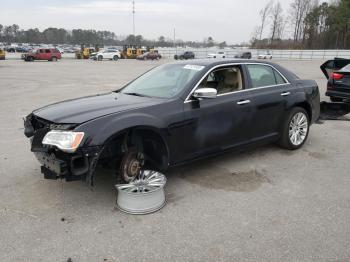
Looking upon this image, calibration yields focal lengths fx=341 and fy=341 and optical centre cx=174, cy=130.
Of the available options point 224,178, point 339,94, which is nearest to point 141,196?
point 224,178

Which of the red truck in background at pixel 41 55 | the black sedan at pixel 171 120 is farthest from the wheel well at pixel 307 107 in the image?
the red truck in background at pixel 41 55

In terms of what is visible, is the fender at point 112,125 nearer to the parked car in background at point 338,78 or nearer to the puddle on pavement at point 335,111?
the puddle on pavement at point 335,111

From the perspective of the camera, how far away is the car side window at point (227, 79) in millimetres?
4930

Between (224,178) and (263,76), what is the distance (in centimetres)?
181

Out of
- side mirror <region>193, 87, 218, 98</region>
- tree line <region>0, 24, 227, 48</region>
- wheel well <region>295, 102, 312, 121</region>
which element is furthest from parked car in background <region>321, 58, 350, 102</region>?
tree line <region>0, 24, 227, 48</region>

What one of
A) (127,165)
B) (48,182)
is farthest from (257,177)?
(48,182)

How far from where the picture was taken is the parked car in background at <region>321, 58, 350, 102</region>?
29.7 feet

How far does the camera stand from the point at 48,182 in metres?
4.45

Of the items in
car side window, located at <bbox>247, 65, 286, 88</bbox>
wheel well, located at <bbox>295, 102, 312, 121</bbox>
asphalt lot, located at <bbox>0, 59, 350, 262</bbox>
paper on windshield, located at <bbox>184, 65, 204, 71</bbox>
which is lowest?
asphalt lot, located at <bbox>0, 59, 350, 262</bbox>

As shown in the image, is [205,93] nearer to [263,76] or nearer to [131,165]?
[131,165]

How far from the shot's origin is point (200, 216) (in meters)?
3.61

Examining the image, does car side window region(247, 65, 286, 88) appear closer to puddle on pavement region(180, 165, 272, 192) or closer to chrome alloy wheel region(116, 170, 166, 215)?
puddle on pavement region(180, 165, 272, 192)

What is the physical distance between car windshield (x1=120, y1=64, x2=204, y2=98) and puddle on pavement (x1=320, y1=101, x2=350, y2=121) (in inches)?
195

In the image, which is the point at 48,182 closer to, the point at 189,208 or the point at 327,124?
the point at 189,208
